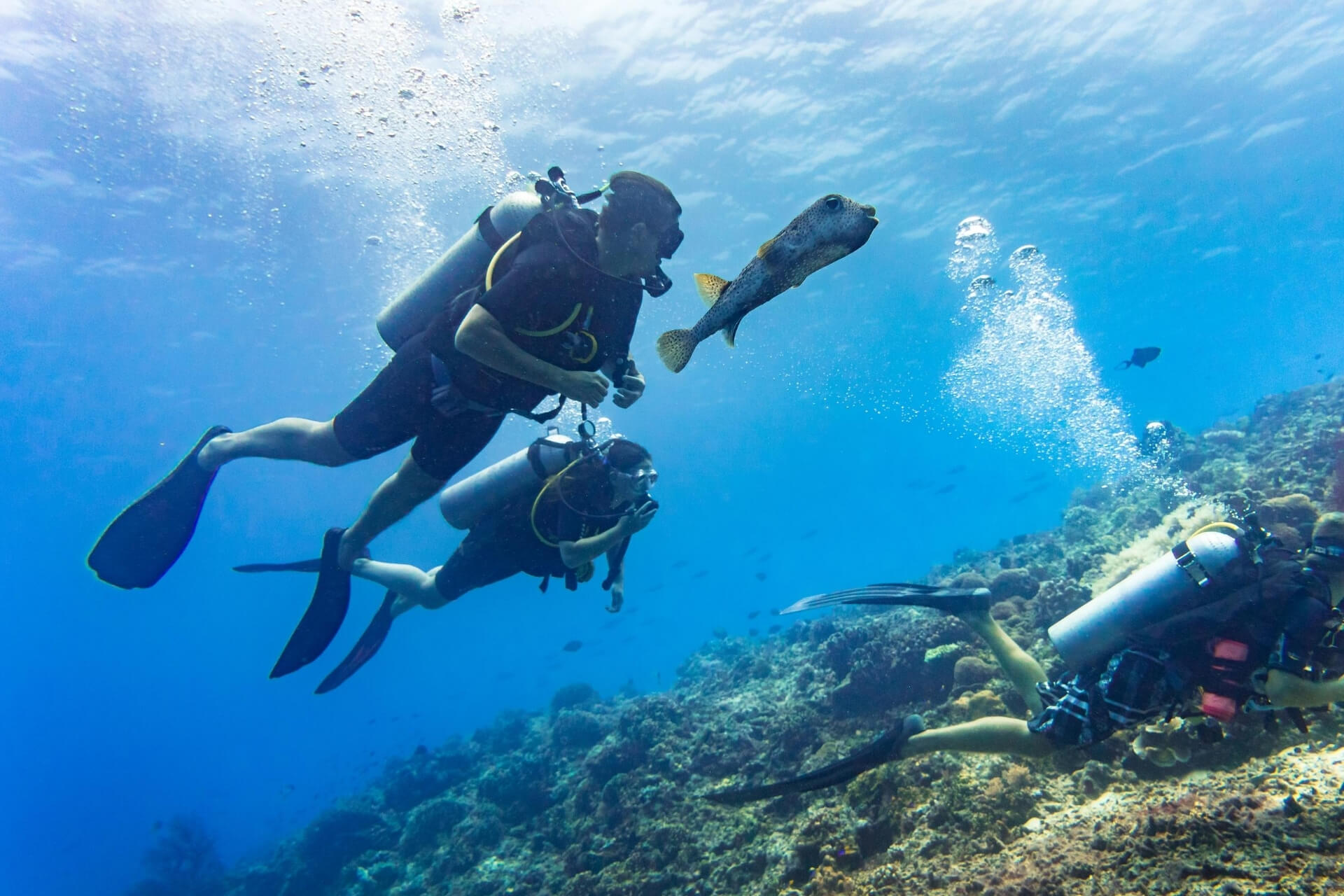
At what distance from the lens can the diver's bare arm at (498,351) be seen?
3.23 m

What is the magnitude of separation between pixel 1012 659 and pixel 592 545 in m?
3.66

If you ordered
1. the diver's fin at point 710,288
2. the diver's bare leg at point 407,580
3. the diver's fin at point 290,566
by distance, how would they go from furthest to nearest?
the diver's bare leg at point 407,580, the diver's fin at point 290,566, the diver's fin at point 710,288

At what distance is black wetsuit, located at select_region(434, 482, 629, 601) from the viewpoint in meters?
5.21

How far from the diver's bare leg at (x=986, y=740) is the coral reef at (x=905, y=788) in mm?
447

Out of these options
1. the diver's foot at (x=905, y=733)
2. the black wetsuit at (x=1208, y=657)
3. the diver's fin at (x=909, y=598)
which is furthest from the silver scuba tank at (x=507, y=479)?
the black wetsuit at (x=1208, y=657)

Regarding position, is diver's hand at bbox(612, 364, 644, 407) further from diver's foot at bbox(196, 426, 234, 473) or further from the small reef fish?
diver's foot at bbox(196, 426, 234, 473)

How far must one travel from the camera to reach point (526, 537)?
611 cm

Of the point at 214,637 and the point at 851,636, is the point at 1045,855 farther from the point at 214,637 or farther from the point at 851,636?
the point at 214,637

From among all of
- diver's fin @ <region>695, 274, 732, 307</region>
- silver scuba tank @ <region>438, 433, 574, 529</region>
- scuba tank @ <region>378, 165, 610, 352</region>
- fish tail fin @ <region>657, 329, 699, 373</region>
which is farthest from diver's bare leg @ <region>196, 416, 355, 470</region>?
diver's fin @ <region>695, 274, 732, 307</region>

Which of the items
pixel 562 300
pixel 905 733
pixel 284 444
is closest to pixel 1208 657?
pixel 905 733

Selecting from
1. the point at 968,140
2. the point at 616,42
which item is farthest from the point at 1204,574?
the point at 968,140

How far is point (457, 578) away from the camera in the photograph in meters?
6.65

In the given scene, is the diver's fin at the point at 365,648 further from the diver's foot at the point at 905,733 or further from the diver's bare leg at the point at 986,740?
the diver's bare leg at the point at 986,740

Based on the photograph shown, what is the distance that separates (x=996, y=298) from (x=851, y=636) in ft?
130
